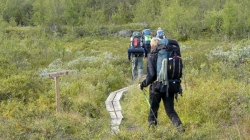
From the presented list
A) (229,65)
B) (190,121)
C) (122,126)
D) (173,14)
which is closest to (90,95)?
(122,126)

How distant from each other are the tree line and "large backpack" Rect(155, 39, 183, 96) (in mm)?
32416

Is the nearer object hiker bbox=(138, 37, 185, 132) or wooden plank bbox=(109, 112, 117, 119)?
hiker bbox=(138, 37, 185, 132)

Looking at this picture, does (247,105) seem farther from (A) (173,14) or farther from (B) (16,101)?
(A) (173,14)

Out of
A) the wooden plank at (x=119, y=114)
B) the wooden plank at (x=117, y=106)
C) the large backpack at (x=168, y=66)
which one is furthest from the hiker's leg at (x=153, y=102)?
the wooden plank at (x=117, y=106)

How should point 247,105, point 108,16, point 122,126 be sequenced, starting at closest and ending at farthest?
point 247,105, point 122,126, point 108,16

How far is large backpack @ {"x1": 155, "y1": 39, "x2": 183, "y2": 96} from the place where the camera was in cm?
512

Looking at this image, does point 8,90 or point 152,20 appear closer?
point 8,90

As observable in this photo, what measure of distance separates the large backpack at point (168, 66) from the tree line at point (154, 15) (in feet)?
106

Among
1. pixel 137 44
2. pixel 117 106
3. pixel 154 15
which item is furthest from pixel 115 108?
pixel 154 15

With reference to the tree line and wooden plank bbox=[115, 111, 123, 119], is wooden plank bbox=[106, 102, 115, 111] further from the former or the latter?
the tree line

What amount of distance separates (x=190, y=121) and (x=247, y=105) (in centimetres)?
121

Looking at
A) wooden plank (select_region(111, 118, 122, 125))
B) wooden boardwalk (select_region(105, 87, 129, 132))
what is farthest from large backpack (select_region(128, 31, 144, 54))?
wooden plank (select_region(111, 118, 122, 125))

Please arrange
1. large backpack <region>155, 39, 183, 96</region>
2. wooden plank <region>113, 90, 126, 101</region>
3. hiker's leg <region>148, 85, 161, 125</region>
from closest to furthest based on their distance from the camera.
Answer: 1. large backpack <region>155, 39, 183, 96</region>
2. hiker's leg <region>148, 85, 161, 125</region>
3. wooden plank <region>113, 90, 126, 101</region>

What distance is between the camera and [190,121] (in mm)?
5980
